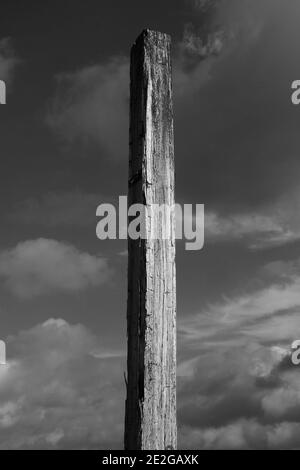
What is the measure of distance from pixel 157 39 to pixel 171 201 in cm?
126

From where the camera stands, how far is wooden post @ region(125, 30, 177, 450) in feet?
10.3

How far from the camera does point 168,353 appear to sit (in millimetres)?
3268

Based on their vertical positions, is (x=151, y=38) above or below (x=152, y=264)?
above

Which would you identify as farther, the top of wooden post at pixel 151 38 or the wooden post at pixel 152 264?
the top of wooden post at pixel 151 38

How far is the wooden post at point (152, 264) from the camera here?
315 centimetres

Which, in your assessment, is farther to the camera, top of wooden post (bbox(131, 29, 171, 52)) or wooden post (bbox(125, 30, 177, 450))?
top of wooden post (bbox(131, 29, 171, 52))

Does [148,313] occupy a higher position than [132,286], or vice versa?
[132,286]

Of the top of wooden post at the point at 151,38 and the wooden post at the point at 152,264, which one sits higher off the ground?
the top of wooden post at the point at 151,38

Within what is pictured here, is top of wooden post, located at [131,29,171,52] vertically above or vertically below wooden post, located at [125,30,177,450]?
above

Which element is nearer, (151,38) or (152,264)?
(152,264)

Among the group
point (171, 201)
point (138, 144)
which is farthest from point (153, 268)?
point (138, 144)

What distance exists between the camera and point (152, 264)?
3.33m
